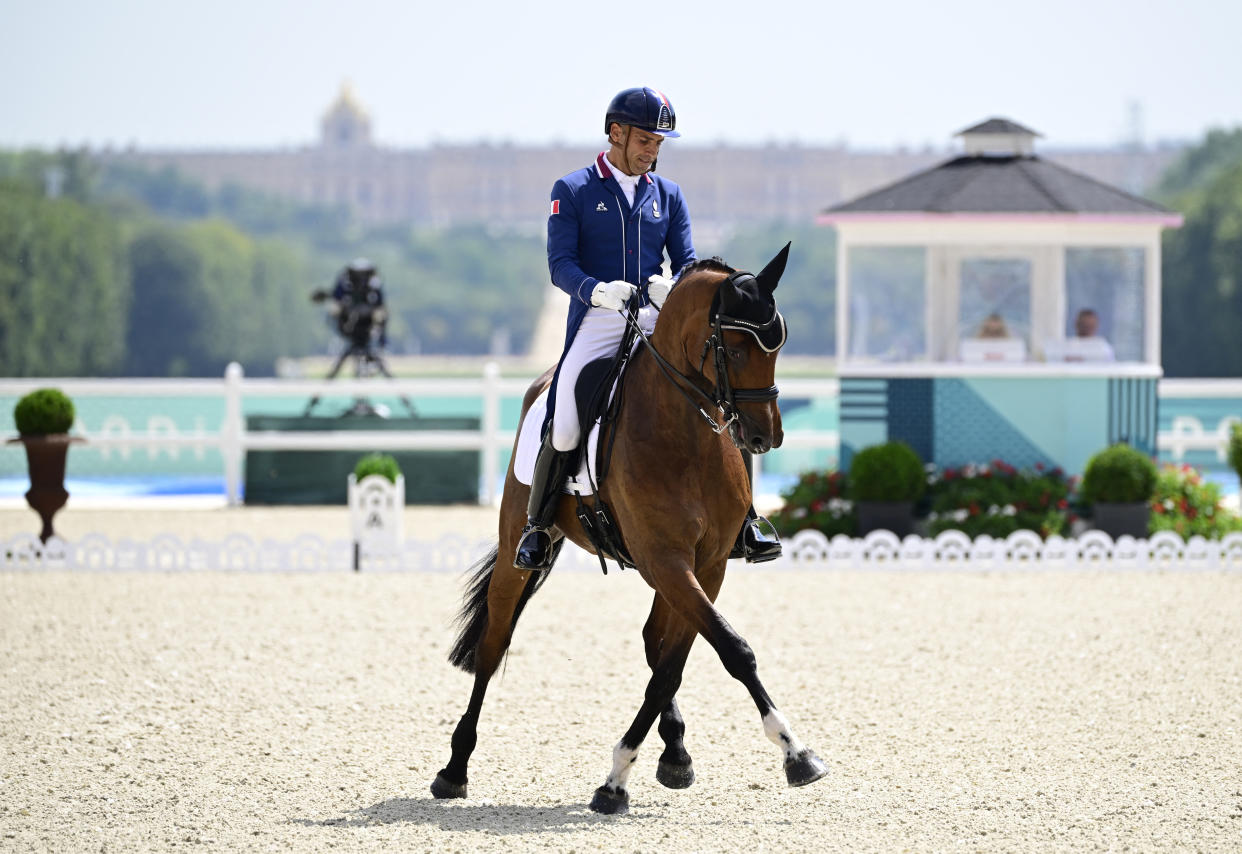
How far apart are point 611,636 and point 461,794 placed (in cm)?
375

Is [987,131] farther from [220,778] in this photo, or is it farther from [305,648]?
[220,778]

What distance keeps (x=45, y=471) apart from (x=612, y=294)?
8395 mm

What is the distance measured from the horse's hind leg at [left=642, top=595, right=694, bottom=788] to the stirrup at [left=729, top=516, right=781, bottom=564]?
13.6 inches

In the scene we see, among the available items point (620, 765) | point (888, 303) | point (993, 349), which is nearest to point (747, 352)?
point (620, 765)

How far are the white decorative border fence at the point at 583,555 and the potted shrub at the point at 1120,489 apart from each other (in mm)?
375

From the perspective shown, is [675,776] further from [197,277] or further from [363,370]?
[197,277]

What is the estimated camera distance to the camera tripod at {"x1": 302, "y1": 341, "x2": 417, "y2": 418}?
19531mm

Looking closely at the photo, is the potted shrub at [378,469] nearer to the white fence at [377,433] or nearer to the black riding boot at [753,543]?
the white fence at [377,433]

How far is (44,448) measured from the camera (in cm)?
1296

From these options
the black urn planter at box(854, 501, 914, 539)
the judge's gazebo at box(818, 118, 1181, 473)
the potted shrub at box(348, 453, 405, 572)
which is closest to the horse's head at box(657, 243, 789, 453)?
the potted shrub at box(348, 453, 405, 572)

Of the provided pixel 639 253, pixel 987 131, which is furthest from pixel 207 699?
pixel 987 131

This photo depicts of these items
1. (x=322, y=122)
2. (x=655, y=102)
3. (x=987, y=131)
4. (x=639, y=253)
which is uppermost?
(x=322, y=122)

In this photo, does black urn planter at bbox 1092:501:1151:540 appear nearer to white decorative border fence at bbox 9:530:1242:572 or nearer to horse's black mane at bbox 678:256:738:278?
white decorative border fence at bbox 9:530:1242:572

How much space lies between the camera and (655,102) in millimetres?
6086
